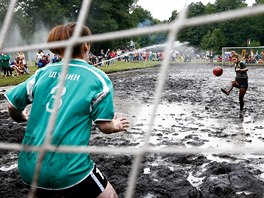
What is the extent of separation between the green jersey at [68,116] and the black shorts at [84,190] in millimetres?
38

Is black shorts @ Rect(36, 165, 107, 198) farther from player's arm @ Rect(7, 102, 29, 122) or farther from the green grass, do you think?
the green grass

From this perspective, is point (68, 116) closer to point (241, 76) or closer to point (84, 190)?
point (84, 190)

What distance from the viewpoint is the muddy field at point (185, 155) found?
3.90m

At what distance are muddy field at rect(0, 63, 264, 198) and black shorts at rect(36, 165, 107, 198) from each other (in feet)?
5.68

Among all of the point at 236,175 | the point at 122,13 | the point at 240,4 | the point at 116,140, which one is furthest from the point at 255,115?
the point at 122,13

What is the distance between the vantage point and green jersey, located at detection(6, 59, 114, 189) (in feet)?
6.29

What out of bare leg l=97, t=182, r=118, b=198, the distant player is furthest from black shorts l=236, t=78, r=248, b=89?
bare leg l=97, t=182, r=118, b=198

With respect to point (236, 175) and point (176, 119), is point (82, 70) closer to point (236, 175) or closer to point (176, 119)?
point (236, 175)

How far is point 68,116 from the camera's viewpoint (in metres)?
1.92

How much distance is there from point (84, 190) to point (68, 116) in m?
0.42

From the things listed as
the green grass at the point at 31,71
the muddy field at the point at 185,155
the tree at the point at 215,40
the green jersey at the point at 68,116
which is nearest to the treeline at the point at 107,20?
the tree at the point at 215,40

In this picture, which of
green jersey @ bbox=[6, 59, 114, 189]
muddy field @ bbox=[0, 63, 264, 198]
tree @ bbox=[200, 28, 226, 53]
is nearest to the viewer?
green jersey @ bbox=[6, 59, 114, 189]

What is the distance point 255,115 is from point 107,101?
23.2ft

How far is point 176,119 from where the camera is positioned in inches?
314
